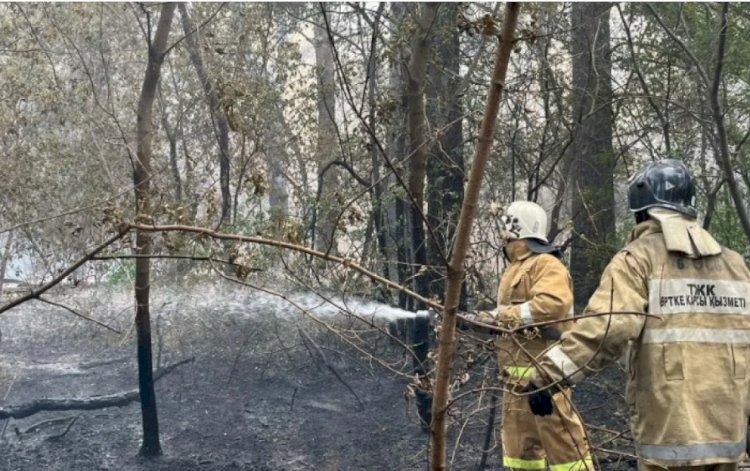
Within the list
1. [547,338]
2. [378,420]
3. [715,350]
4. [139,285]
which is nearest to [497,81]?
[715,350]

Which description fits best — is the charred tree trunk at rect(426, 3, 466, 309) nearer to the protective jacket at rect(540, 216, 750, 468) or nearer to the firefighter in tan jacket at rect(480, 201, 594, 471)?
the firefighter in tan jacket at rect(480, 201, 594, 471)

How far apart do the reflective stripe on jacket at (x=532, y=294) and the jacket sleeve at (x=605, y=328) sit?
0.94 m

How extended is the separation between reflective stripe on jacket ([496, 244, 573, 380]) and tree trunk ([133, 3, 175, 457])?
2523 millimetres

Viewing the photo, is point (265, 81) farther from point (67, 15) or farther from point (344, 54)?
point (67, 15)

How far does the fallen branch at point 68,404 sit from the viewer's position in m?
7.10

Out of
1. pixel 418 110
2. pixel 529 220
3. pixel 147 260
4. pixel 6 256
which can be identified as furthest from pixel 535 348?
pixel 6 256

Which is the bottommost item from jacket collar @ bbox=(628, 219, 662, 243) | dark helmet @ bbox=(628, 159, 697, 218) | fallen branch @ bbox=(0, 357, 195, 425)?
fallen branch @ bbox=(0, 357, 195, 425)

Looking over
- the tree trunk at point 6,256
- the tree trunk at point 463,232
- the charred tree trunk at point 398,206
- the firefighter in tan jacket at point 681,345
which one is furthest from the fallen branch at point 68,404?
the tree trunk at point 463,232

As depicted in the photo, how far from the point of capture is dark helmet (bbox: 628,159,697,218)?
3645 mm

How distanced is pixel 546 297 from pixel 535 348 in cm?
37

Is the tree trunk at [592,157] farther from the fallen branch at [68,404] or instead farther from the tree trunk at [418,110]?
the fallen branch at [68,404]

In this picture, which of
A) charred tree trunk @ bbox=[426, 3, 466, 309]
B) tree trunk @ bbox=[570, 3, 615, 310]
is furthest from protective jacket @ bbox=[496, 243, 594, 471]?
tree trunk @ bbox=[570, 3, 615, 310]

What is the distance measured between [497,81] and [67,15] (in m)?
9.27

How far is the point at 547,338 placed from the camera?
4.85 metres
